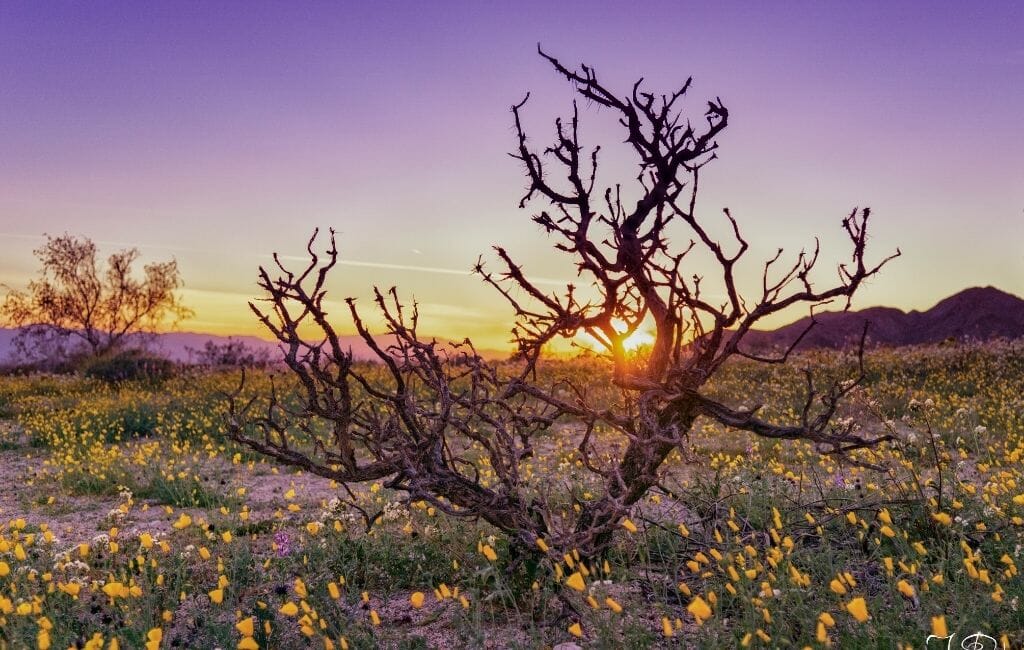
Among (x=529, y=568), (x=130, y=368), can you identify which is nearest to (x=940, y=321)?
(x=130, y=368)

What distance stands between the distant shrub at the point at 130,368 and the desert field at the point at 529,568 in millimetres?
18080

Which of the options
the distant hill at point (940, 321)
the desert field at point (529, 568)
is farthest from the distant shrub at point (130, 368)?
the distant hill at point (940, 321)

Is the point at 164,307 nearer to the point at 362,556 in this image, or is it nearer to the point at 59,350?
the point at 59,350

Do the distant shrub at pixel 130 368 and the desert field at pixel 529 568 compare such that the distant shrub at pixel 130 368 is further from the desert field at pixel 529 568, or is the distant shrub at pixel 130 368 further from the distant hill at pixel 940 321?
the distant hill at pixel 940 321

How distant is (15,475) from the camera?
1163 centimetres

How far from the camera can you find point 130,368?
28.9 meters

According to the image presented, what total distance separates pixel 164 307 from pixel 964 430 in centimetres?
5001

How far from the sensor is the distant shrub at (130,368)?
27203mm

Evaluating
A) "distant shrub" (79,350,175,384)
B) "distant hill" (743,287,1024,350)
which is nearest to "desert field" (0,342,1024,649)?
"distant shrub" (79,350,175,384)

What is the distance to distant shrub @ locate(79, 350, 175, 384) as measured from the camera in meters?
27.2

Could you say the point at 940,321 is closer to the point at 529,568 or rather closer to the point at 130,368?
the point at 130,368

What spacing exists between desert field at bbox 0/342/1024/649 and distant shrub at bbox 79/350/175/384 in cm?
1808

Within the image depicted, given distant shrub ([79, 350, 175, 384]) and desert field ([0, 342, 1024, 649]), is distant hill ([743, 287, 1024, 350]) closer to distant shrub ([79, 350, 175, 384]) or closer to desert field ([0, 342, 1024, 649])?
distant shrub ([79, 350, 175, 384])

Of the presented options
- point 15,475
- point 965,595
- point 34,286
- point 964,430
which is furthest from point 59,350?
point 965,595
